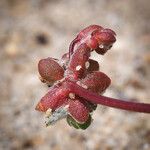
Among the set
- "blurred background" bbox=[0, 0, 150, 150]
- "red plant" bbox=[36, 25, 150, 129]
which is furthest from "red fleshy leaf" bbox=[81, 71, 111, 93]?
"blurred background" bbox=[0, 0, 150, 150]

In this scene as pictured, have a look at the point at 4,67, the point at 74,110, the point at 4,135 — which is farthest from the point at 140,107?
the point at 4,67

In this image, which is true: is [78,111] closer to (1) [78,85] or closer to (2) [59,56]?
(1) [78,85]

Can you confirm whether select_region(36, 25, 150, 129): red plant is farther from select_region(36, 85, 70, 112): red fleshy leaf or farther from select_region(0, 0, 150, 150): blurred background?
select_region(0, 0, 150, 150): blurred background

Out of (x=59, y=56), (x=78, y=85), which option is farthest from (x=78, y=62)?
(x=59, y=56)

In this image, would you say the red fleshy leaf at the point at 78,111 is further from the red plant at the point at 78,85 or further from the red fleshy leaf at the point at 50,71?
the red fleshy leaf at the point at 50,71

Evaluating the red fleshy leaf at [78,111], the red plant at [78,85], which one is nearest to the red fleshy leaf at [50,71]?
the red plant at [78,85]
